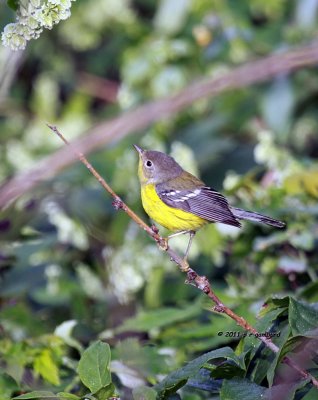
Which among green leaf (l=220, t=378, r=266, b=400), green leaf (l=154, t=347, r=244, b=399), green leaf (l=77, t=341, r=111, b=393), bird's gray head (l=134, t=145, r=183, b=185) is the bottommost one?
bird's gray head (l=134, t=145, r=183, b=185)

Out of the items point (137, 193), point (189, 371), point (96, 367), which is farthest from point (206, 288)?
point (137, 193)

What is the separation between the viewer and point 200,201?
11.6 ft

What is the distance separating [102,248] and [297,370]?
2.53 m

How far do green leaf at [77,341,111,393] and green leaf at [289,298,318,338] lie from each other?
496 millimetres

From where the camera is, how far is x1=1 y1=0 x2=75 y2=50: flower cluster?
2082 millimetres

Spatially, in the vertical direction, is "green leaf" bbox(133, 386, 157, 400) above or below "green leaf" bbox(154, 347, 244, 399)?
above

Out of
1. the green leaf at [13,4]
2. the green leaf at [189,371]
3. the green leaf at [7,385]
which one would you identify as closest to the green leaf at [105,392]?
the green leaf at [189,371]

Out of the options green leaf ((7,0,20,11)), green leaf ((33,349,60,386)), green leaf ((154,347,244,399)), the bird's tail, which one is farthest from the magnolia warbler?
green leaf ((7,0,20,11))

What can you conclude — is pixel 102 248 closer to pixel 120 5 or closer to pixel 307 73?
pixel 307 73

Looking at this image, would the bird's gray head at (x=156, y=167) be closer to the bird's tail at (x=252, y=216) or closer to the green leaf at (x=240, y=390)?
the bird's tail at (x=252, y=216)

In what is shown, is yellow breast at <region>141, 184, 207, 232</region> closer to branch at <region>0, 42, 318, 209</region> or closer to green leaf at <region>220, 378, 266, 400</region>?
branch at <region>0, 42, 318, 209</region>

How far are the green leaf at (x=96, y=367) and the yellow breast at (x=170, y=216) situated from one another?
1276mm

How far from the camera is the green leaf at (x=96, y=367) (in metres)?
2.19

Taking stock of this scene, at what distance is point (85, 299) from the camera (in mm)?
4277
